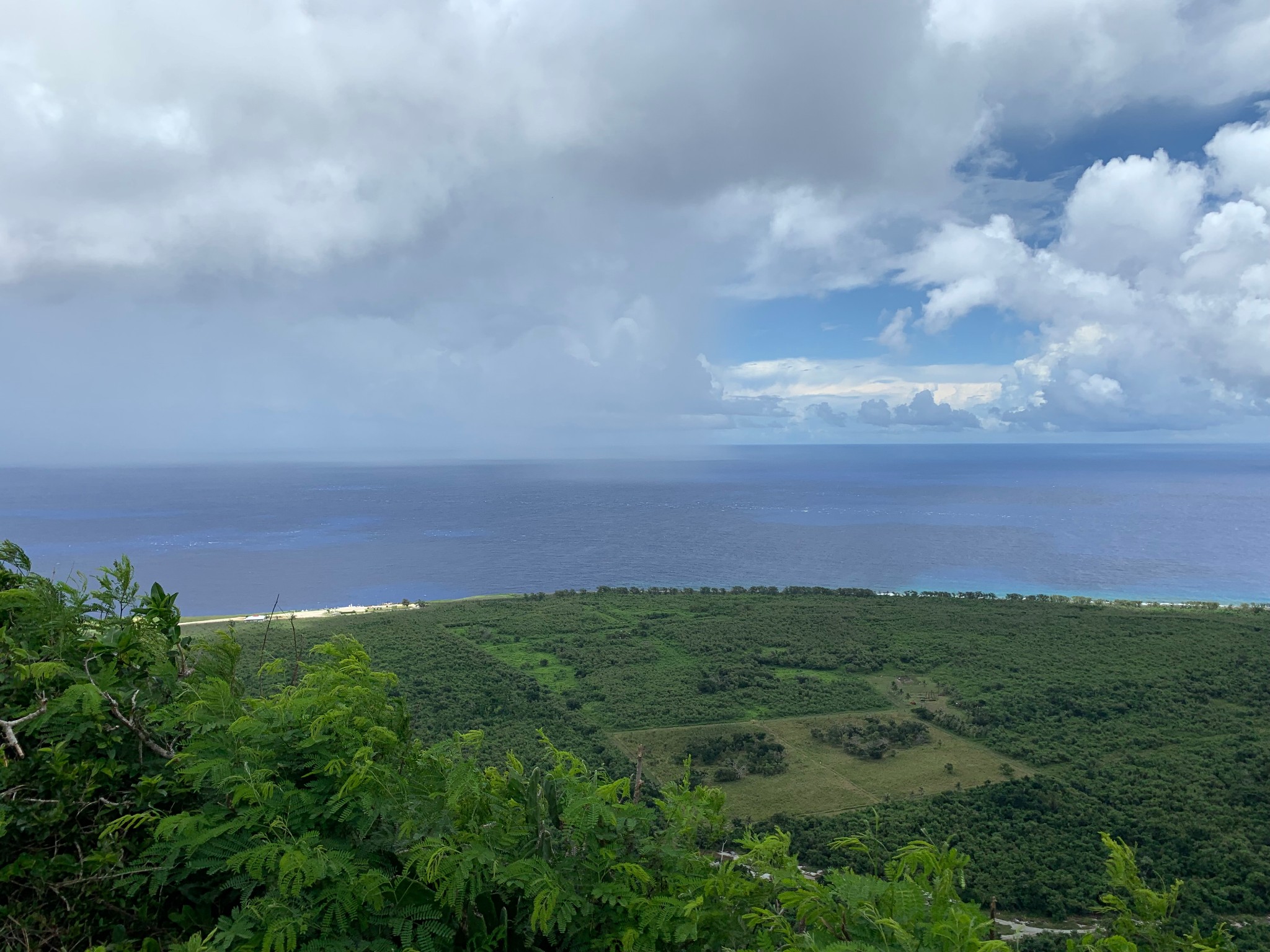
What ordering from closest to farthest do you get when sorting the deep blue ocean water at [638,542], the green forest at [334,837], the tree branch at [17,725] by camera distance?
the green forest at [334,837] < the tree branch at [17,725] < the deep blue ocean water at [638,542]

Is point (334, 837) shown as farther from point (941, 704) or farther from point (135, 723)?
point (941, 704)

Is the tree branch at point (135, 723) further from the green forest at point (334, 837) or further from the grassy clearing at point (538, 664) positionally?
the grassy clearing at point (538, 664)

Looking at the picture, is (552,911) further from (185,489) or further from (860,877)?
(185,489)

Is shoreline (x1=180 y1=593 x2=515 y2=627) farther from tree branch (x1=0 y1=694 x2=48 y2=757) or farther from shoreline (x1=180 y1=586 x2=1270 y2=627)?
tree branch (x1=0 y1=694 x2=48 y2=757)

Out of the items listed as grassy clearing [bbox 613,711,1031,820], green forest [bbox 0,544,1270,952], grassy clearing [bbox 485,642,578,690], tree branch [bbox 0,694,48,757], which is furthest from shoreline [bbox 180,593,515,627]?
tree branch [bbox 0,694,48,757]

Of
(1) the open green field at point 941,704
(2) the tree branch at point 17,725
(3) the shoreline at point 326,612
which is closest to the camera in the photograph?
(2) the tree branch at point 17,725

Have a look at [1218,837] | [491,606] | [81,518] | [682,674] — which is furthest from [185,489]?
[1218,837]

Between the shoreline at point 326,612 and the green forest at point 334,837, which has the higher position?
the green forest at point 334,837

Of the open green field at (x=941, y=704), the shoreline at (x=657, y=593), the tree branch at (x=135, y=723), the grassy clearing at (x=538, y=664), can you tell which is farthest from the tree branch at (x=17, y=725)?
the shoreline at (x=657, y=593)
